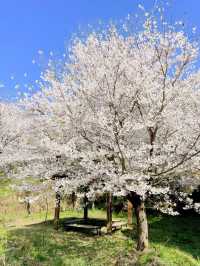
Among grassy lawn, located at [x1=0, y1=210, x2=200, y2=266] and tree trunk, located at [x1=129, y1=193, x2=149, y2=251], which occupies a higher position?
tree trunk, located at [x1=129, y1=193, x2=149, y2=251]

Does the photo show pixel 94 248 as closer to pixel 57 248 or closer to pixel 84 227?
pixel 57 248

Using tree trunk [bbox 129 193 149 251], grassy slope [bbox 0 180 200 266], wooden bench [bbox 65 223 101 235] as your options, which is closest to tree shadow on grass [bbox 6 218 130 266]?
grassy slope [bbox 0 180 200 266]

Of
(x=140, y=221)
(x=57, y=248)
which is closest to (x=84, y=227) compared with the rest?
(x=57, y=248)

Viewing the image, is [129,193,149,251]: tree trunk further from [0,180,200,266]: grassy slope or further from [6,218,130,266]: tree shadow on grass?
[6,218,130,266]: tree shadow on grass

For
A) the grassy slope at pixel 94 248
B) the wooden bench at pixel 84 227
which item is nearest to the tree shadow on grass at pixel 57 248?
the grassy slope at pixel 94 248

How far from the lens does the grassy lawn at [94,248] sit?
45.3 ft

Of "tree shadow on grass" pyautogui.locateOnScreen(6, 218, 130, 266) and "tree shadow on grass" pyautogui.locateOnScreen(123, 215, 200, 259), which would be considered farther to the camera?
"tree shadow on grass" pyautogui.locateOnScreen(123, 215, 200, 259)

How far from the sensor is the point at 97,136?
14.3 metres

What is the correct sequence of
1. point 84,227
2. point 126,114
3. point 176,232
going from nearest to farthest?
point 126,114 < point 84,227 < point 176,232

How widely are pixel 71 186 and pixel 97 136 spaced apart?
2.14 meters

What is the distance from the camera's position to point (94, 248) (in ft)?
52.1

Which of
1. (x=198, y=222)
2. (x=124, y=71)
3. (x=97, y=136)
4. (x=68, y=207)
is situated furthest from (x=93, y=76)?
(x=68, y=207)

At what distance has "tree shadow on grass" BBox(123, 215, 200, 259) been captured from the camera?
17.2 m

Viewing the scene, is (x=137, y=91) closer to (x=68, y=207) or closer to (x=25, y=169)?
(x=25, y=169)
